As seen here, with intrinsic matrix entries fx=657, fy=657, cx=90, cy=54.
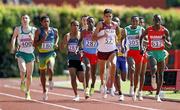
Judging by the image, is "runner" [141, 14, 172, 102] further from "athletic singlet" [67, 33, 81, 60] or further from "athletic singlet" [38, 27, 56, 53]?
"athletic singlet" [38, 27, 56, 53]

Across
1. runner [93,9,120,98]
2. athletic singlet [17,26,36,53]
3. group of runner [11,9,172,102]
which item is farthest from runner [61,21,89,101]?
athletic singlet [17,26,36,53]

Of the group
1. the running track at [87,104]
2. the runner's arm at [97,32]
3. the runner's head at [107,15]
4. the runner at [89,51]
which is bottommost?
the running track at [87,104]

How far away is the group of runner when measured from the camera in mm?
17094

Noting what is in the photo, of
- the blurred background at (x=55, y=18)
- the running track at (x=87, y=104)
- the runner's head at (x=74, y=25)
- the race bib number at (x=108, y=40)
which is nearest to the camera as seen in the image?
the running track at (x=87, y=104)

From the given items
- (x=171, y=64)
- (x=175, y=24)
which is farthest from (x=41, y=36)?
(x=175, y=24)

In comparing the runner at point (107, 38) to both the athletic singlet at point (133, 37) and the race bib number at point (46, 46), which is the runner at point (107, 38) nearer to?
the athletic singlet at point (133, 37)

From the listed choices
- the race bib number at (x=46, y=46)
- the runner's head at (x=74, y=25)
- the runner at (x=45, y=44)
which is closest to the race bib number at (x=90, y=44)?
the runner's head at (x=74, y=25)

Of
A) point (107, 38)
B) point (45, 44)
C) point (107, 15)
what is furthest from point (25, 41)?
point (107, 15)

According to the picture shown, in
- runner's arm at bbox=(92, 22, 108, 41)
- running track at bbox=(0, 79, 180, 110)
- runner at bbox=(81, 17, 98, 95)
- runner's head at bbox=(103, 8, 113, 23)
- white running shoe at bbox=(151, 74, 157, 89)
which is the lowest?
running track at bbox=(0, 79, 180, 110)

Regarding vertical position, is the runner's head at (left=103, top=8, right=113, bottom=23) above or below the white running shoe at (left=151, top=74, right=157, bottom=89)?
above

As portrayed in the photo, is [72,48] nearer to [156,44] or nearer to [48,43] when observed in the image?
[48,43]

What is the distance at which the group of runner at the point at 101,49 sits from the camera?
56.1 ft

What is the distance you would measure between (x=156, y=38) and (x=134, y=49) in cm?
79

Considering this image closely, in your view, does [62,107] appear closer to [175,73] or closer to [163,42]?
[163,42]
